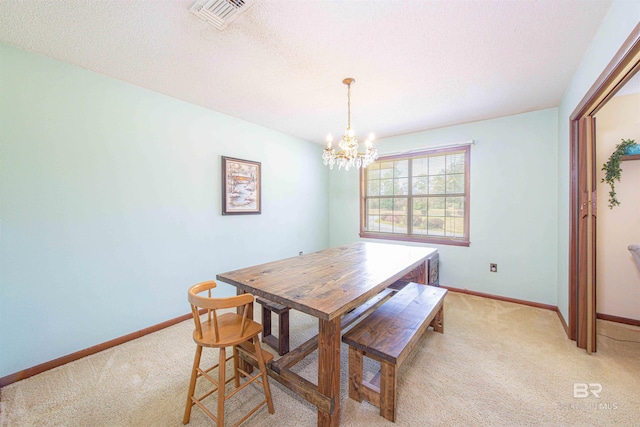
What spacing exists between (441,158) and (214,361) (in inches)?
148

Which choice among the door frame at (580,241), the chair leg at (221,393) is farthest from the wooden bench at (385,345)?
the door frame at (580,241)

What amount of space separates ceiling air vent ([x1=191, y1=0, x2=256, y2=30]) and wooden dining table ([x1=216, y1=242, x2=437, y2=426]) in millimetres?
1658

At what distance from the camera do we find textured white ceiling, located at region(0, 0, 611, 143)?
149 centimetres

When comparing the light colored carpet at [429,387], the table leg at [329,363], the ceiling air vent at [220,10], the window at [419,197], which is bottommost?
the light colored carpet at [429,387]

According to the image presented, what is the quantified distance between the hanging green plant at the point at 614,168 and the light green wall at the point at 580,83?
1.13 ft

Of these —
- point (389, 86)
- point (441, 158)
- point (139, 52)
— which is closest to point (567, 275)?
point (441, 158)

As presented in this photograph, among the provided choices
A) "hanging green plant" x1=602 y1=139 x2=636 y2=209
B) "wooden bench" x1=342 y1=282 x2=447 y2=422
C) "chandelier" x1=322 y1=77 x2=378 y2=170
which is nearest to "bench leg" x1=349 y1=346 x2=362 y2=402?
"wooden bench" x1=342 y1=282 x2=447 y2=422

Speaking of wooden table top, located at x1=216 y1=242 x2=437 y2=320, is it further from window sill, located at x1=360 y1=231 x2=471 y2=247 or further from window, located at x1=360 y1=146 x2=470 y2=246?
window, located at x1=360 y1=146 x2=470 y2=246

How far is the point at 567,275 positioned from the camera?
2.40m

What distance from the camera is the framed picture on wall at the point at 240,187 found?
123 inches

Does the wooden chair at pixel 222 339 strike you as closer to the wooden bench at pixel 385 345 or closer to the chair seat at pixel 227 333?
A: the chair seat at pixel 227 333

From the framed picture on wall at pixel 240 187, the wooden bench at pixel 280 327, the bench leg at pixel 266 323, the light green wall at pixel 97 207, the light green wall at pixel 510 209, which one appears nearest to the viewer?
the light green wall at pixel 97 207

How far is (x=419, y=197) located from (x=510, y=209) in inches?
45.6

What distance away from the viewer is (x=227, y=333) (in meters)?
1.46
